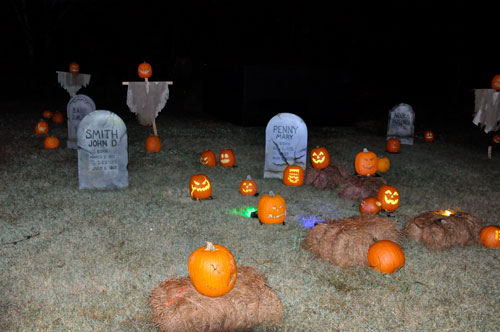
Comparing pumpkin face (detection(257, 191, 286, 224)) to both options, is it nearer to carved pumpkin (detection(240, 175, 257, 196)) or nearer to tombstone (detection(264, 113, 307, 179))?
carved pumpkin (detection(240, 175, 257, 196))

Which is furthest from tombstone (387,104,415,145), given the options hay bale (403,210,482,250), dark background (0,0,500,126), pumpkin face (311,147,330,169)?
hay bale (403,210,482,250)

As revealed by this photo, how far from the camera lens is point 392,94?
27.2 metres

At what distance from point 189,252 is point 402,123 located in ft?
37.2

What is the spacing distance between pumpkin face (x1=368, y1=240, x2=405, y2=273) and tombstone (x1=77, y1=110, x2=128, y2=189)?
5.56m

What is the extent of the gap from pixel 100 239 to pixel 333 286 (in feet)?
11.6

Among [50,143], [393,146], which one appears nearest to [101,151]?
[50,143]

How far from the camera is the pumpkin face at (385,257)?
533 centimetres

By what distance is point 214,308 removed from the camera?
4.07 m

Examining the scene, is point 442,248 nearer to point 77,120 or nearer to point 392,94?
point 77,120

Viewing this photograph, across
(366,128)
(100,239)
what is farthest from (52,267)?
(366,128)

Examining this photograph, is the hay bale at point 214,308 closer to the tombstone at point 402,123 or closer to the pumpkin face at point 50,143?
the pumpkin face at point 50,143

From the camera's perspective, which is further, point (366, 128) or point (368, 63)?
point (368, 63)

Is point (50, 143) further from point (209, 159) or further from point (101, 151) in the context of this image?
point (209, 159)

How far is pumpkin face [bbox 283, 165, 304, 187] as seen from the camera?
9289 millimetres
